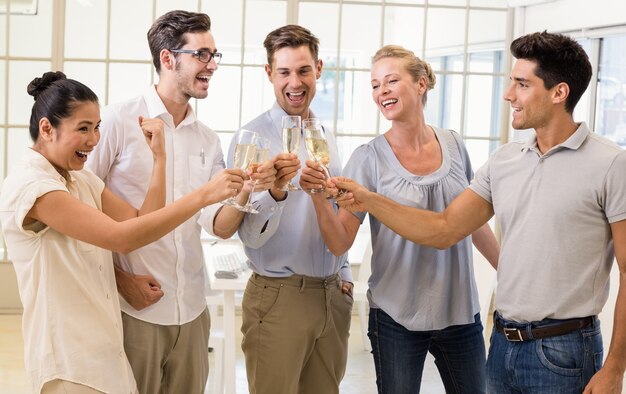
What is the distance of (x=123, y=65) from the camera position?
20.7 feet

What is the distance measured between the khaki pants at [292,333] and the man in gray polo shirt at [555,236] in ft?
2.18

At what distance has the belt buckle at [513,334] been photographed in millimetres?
2338

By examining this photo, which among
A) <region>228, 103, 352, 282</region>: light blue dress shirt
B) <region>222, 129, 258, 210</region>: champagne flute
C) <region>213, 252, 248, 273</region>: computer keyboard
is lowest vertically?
<region>213, 252, 248, 273</region>: computer keyboard

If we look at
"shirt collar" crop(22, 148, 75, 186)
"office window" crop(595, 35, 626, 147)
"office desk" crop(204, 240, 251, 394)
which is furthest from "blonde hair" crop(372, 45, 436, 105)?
"office window" crop(595, 35, 626, 147)

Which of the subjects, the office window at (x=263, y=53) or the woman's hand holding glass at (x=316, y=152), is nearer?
the woman's hand holding glass at (x=316, y=152)

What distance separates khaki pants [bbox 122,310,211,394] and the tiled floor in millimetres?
2029

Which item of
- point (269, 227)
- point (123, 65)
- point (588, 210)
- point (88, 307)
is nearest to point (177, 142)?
point (269, 227)

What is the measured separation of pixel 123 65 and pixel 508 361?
4.63m

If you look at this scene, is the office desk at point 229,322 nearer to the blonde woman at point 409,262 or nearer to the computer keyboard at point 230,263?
the computer keyboard at point 230,263

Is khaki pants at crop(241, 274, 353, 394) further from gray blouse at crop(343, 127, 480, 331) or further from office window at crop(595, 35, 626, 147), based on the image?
office window at crop(595, 35, 626, 147)

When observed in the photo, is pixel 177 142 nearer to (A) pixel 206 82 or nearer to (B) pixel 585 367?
(A) pixel 206 82

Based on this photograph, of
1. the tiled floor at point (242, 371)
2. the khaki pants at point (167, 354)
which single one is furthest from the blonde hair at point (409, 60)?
the tiled floor at point (242, 371)

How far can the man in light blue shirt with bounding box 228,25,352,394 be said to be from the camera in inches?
113

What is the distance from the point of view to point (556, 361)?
227 cm
